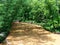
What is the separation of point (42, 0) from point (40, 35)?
3.14 m

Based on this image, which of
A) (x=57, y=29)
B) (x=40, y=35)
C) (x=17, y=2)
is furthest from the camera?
(x=57, y=29)

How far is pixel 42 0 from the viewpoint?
1381 centimetres

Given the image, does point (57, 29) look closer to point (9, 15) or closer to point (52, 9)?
point (52, 9)

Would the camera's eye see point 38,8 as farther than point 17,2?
Yes

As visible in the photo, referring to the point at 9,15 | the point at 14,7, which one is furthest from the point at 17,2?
the point at 9,15

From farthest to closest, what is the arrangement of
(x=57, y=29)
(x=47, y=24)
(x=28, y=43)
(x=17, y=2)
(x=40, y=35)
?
(x=47, y=24) → (x=57, y=29) → (x=17, y=2) → (x=40, y=35) → (x=28, y=43)

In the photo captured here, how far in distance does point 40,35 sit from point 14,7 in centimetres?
256

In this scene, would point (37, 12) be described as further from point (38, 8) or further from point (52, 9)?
point (52, 9)

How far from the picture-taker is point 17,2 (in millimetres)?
12578

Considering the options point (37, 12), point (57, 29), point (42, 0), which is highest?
point (42, 0)

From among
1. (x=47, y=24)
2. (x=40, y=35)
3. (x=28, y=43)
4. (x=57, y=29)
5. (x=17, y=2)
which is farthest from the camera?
(x=47, y=24)

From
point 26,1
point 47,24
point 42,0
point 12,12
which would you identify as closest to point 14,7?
point 12,12

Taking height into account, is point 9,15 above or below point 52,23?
above

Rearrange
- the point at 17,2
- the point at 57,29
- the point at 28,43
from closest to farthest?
the point at 28,43 < the point at 17,2 < the point at 57,29
